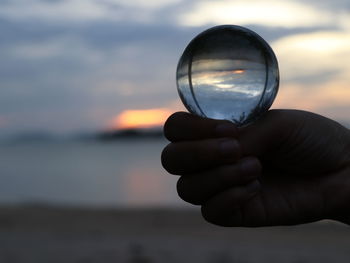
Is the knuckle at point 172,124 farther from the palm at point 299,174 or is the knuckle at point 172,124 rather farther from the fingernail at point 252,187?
the palm at point 299,174

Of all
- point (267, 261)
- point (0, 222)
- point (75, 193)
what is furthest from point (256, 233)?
point (75, 193)

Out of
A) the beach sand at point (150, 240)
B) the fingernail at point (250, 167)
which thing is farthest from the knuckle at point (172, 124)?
the beach sand at point (150, 240)

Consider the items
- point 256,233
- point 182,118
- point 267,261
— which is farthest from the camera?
point 256,233

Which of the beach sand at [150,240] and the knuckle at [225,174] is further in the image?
the beach sand at [150,240]

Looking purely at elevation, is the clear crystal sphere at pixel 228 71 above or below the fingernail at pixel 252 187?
above

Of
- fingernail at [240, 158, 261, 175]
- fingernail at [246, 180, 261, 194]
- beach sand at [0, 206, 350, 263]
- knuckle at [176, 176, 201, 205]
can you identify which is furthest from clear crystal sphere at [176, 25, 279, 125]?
beach sand at [0, 206, 350, 263]

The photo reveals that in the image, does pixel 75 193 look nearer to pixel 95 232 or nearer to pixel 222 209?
pixel 95 232
